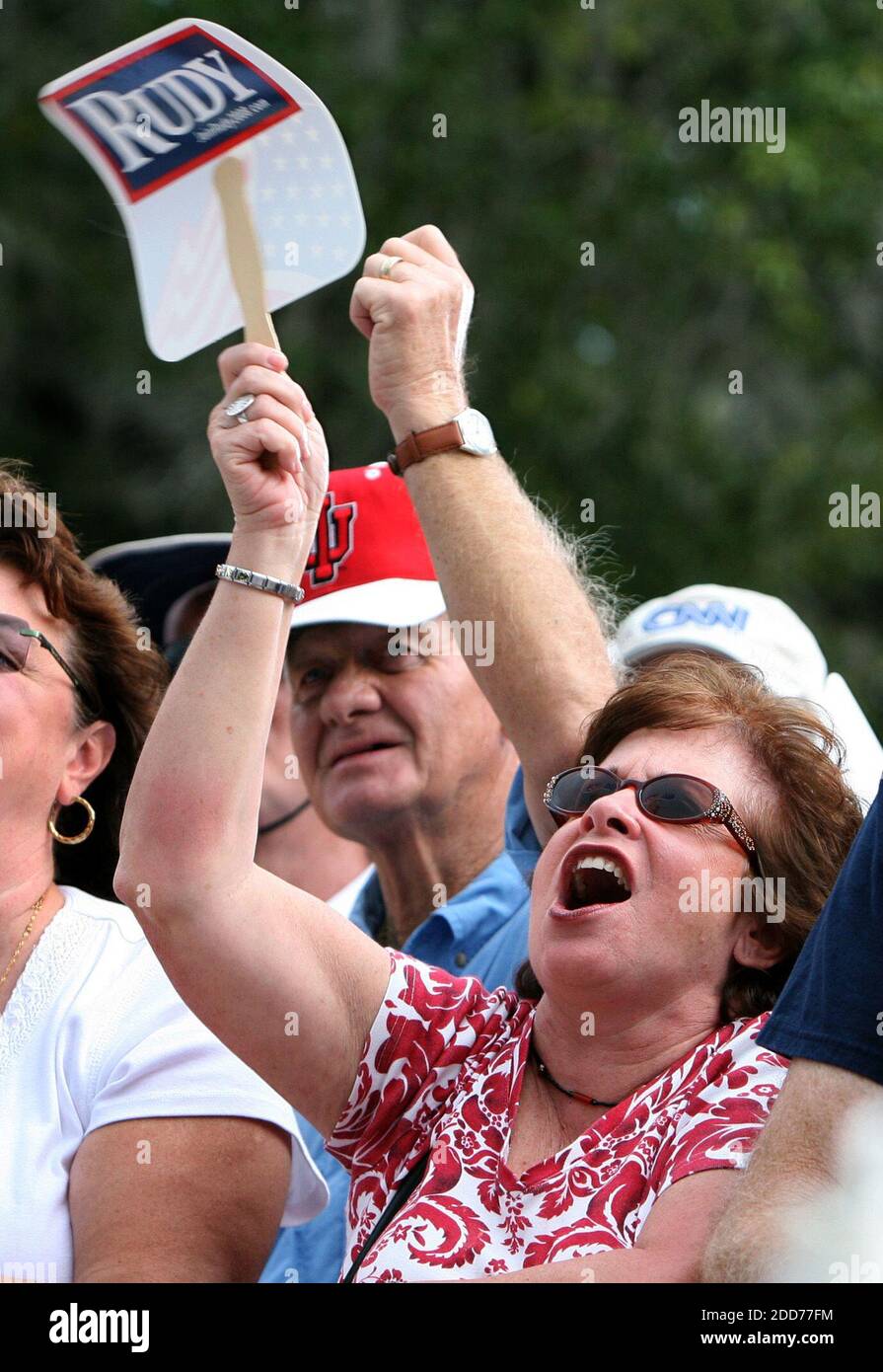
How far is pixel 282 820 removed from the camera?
12.7 feet

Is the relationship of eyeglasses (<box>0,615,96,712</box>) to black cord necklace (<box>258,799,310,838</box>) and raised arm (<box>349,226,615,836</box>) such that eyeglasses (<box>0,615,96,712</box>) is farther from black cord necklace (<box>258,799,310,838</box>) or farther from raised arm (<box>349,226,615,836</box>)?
black cord necklace (<box>258,799,310,838</box>)

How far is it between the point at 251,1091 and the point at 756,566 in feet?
26.0

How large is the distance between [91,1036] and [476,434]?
3.21 ft

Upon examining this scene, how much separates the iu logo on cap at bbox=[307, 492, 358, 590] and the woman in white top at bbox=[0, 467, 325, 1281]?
54cm

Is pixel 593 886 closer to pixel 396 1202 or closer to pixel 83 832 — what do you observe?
pixel 396 1202

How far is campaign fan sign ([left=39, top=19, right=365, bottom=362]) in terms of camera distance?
7.59 feet

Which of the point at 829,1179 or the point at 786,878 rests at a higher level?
the point at 786,878

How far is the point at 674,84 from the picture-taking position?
1037cm

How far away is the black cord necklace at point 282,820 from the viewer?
12.7 feet

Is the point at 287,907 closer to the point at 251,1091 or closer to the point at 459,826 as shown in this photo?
the point at 251,1091

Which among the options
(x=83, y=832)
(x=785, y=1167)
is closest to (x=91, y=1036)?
(x=83, y=832)

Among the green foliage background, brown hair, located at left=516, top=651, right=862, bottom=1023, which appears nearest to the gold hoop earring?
brown hair, located at left=516, top=651, right=862, bottom=1023

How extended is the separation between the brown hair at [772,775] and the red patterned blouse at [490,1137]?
0.14 metres
